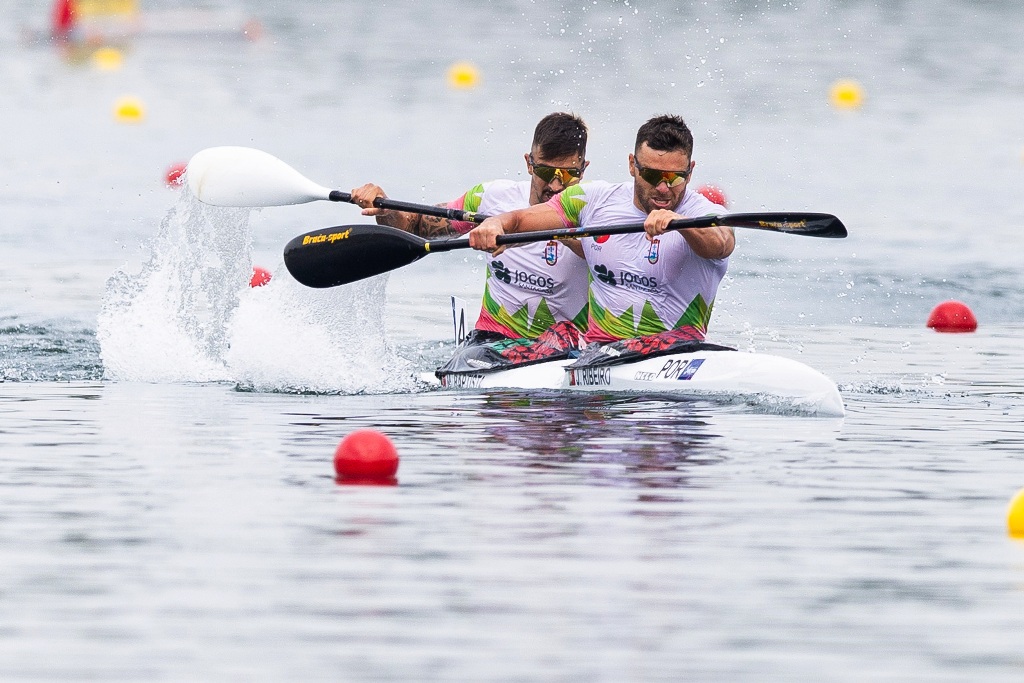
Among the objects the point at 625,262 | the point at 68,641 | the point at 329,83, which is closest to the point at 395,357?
the point at 625,262

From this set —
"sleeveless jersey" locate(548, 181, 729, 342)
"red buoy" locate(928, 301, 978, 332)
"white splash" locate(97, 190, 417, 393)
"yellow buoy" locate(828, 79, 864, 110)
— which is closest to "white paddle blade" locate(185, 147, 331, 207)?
"white splash" locate(97, 190, 417, 393)

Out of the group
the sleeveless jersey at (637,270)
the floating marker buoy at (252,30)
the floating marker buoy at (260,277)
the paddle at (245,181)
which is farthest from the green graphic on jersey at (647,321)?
the floating marker buoy at (252,30)

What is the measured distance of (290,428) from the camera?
32.4 ft

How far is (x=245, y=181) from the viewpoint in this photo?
12.6 meters

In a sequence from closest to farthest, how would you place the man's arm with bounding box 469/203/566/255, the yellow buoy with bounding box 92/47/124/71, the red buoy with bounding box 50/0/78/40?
the man's arm with bounding box 469/203/566/255 → the yellow buoy with bounding box 92/47/124/71 → the red buoy with bounding box 50/0/78/40

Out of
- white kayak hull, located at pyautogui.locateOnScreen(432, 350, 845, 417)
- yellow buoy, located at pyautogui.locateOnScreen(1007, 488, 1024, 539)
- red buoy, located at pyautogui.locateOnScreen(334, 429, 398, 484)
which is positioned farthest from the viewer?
white kayak hull, located at pyautogui.locateOnScreen(432, 350, 845, 417)

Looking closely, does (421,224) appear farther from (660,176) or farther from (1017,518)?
(1017,518)

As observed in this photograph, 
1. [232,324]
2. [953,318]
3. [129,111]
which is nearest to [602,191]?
[232,324]

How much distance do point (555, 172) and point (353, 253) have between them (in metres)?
1.24

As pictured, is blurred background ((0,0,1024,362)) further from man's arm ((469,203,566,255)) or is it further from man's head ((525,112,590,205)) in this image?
man's arm ((469,203,566,255))

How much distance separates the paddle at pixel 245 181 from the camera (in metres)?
12.6

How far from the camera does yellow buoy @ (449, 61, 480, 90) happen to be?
3412cm

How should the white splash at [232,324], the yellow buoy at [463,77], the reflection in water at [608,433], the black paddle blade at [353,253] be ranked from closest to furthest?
the reflection in water at [608,433] < the black paddle blade at [353,253] < the white splash at [232,324] < the yellow buoy at [463,77]

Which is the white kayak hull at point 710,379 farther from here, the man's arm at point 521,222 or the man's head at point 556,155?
the man's head at point 556,155
